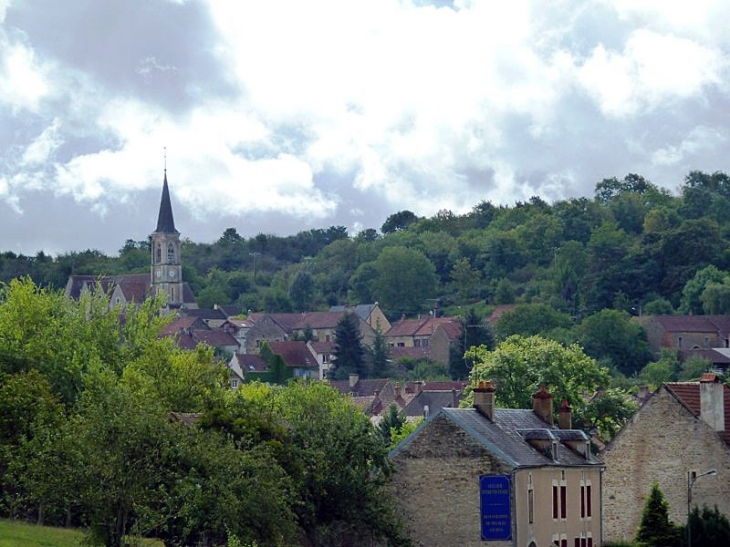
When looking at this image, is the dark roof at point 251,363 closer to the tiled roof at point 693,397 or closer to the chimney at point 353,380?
the chimney at point 353,380

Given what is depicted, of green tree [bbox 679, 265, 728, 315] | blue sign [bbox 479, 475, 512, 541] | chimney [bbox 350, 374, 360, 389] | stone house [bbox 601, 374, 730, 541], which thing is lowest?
blue sign [bbox 479, 475, 512, 541]

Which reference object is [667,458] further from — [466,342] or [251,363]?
[251,363]

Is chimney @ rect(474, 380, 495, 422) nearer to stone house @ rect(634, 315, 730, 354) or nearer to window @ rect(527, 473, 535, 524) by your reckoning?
window @ rect(527, 473, 535, 524)

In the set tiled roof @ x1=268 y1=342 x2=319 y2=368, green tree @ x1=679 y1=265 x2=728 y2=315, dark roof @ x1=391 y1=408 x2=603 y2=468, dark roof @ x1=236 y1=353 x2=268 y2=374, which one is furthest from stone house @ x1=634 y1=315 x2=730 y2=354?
dark roof @ x1=391 y1=408 x2=603 y2=468

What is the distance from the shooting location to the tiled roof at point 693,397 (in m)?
60.8

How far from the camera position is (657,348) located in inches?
6836

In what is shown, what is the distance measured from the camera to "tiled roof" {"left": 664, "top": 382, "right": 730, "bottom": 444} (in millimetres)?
60844

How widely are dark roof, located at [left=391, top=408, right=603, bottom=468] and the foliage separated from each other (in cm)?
386

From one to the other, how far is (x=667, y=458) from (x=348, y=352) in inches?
4540

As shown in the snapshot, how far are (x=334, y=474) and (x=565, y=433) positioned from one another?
348 inches

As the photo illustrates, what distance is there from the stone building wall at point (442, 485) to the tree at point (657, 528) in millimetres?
6319

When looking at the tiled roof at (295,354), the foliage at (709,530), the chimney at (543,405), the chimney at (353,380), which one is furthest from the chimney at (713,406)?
the tiled roof at (295,354)

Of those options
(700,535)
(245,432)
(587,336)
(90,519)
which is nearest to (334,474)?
(245,432)

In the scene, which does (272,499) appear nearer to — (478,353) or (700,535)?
(700,535)
